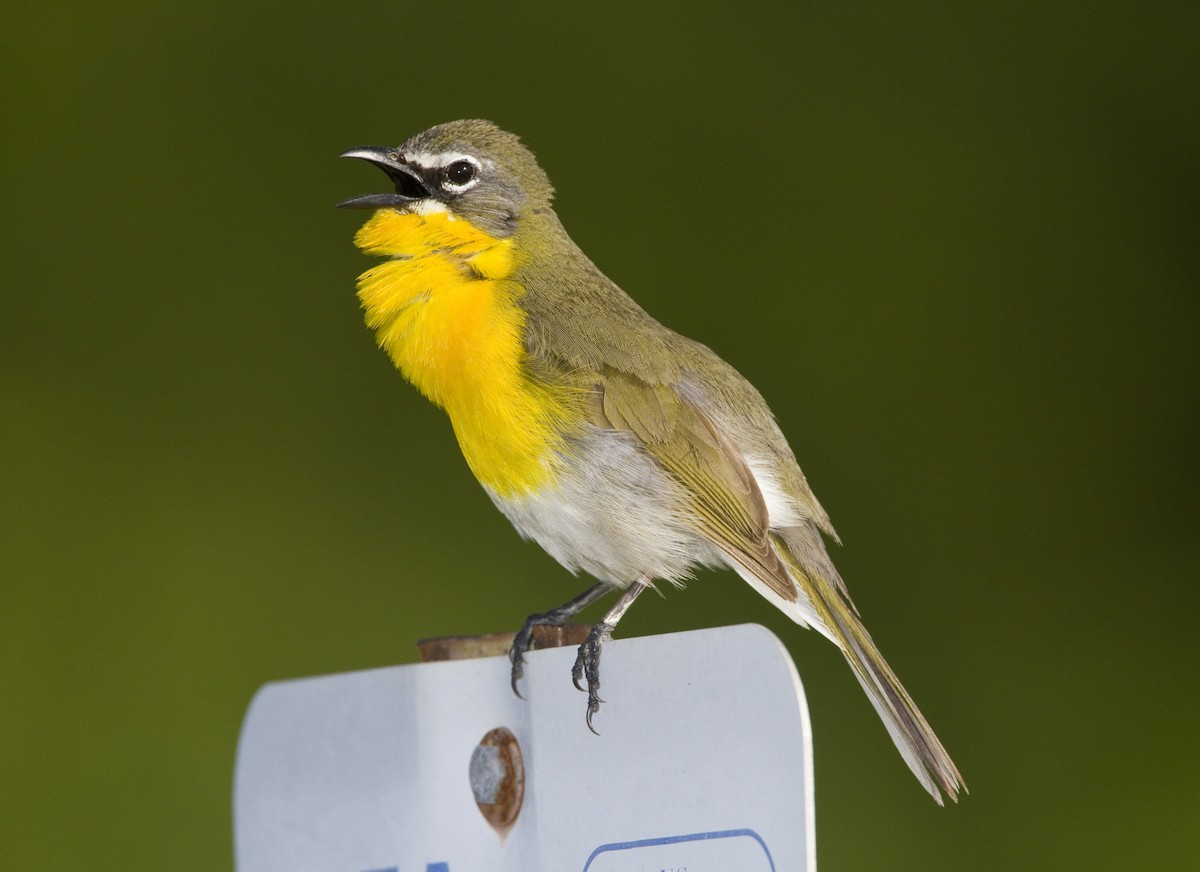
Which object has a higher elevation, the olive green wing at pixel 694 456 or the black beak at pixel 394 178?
the black beak at pixel 394 178

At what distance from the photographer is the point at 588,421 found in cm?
268

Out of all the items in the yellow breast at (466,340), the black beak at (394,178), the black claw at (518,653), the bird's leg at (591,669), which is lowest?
Answer: the black claw at (518,653)

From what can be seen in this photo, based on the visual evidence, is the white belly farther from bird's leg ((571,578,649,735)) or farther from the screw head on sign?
the screw head on sign

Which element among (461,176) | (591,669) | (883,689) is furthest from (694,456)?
(591,669)

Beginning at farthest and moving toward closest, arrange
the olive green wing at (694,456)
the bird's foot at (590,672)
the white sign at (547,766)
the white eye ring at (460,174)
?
the white eye ring at (460,174) < the olive green wing at (694,456) < the bird's foot at (590,672) < the white sign at (547,766)

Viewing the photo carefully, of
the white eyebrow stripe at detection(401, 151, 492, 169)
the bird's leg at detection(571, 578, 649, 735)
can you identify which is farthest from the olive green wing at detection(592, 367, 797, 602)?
the white eyebrow stripe at detection(401, 151, 492, 169)

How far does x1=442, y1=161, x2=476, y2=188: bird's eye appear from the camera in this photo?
2957 mm

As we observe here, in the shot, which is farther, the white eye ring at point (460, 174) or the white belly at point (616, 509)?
the white eye ring at point (460, 174)

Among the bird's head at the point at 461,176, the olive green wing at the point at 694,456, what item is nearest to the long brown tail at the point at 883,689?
the olive green wing at the point at 694,456

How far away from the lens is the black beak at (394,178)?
2807mm

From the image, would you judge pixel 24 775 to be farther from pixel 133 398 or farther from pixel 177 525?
pixel 133 398

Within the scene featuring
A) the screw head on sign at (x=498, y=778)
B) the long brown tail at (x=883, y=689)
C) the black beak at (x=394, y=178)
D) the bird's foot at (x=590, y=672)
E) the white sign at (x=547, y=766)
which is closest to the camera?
the white sign at (x=547, y=766)

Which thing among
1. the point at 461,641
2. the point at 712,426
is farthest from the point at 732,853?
the point at 712,426

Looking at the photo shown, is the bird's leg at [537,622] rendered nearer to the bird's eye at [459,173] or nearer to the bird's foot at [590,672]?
the bird's foot at [590,672]
